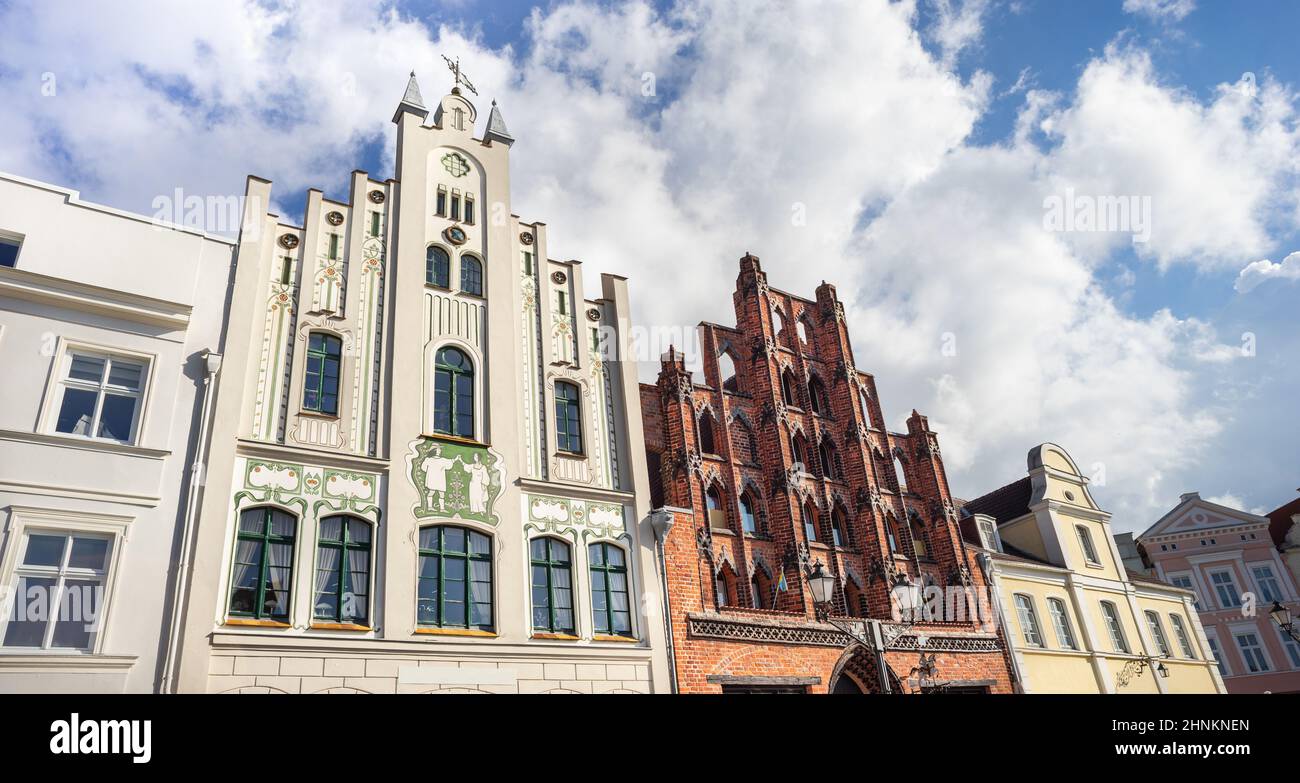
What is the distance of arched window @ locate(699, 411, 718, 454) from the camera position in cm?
2178

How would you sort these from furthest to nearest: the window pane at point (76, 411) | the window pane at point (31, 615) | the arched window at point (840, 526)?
the arched window at point (840, 526) < the window pane at point (76, 411) < the window pane at point (31, 615)

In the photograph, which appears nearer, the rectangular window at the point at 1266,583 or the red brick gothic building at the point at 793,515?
the red brick gothic building at the point at 793,515

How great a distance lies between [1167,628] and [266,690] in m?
32.3

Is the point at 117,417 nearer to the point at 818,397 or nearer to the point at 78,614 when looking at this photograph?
the point at 78,614

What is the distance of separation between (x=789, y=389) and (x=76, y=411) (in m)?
17.4

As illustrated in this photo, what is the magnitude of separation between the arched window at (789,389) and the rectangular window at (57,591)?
16989mm

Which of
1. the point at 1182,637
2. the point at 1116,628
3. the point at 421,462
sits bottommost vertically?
the point at 1116,628

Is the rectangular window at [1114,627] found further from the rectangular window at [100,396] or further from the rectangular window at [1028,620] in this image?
the rectangular window at [100,396]

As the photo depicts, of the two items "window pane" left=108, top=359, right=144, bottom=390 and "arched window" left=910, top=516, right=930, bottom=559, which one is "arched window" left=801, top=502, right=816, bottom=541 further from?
"window pane" left=108, top=359, right=144, bottom=390

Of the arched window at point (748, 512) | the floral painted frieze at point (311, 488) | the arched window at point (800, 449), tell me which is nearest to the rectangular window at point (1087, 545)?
the arched window at point (800, 449)

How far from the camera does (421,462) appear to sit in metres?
15.9

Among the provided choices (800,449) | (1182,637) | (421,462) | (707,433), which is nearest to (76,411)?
(421,462)

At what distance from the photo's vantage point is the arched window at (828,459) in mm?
23844

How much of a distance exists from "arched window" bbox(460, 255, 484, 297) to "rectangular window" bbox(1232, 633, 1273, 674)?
37831 mm
